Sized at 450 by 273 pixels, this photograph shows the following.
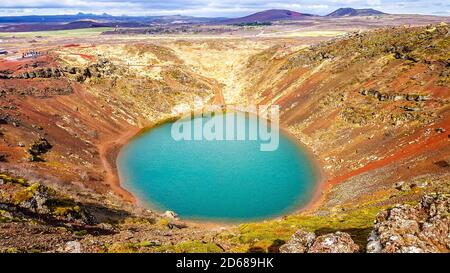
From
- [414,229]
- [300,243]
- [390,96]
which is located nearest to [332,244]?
[300,243]

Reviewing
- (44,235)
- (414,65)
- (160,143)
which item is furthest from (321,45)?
(44,235)

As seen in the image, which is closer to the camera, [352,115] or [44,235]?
[44,235]

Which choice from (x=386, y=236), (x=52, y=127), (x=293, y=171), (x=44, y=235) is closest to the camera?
(x=386, y=236)

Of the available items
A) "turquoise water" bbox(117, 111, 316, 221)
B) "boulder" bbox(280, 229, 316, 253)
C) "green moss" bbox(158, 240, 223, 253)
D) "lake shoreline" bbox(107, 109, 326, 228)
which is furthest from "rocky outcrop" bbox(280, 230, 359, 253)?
"turquoise water" bbox(117, 111, 316, 221)

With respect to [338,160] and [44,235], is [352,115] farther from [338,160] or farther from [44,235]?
[44,235]

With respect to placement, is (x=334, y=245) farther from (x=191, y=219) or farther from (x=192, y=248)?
(x=191, y=219)

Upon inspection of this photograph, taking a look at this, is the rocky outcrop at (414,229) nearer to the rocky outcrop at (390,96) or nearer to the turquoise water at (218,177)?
the turquoise water at (218,177)
